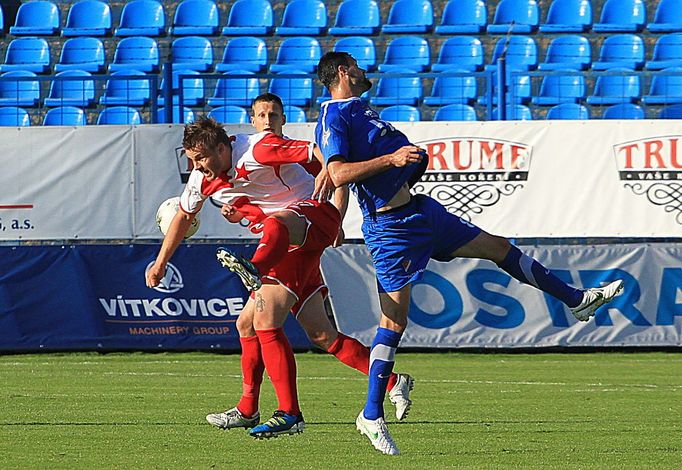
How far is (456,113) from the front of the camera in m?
16.6

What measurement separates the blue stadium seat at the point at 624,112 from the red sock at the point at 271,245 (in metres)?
10.2

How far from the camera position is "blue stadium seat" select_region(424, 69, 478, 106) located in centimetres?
1650

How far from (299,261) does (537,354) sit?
26.3 feet

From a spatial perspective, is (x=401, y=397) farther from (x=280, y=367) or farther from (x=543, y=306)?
(x=543, y=306)

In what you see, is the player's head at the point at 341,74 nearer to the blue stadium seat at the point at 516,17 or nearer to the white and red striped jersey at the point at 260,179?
the white and red striped jersey at the point at 260,179

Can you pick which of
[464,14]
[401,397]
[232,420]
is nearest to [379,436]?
[401,397]

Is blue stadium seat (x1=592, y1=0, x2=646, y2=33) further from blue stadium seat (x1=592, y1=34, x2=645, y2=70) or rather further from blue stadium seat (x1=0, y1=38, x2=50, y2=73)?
blue stadium seat (x1=0, y1=38, x2=50, y2=73)

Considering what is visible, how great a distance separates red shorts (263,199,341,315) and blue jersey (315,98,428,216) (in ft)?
1.59

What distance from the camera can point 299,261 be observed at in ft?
23.8

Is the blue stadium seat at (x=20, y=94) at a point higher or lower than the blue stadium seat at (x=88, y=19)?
lower

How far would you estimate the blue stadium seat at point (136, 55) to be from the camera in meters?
18.7

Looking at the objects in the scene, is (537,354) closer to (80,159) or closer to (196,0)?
(80,159)

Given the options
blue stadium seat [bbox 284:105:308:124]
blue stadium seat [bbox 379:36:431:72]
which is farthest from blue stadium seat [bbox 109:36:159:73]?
blue stadium seat [bbox 379:36:431:72]

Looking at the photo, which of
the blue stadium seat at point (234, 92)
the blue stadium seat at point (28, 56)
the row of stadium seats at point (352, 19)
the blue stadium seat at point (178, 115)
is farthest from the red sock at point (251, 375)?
the blue stadium seat at point (28, 56)
